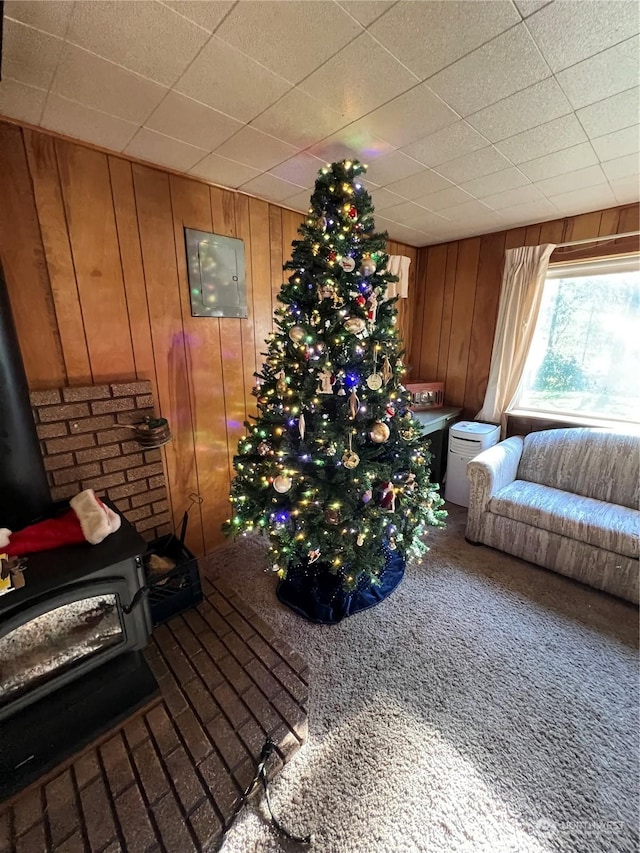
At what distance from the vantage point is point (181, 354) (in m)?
1.98

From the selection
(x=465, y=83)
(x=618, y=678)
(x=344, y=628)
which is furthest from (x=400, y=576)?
(x=465, y=83)

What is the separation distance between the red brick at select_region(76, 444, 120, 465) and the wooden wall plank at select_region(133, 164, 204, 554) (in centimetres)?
30

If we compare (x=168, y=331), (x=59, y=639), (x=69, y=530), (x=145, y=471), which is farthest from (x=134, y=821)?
(x=168, y=331)

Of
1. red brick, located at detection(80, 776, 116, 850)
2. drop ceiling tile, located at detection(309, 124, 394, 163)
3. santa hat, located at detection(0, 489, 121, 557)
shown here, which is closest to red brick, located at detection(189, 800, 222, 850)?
red brick, located at detection(80, 776, 116, 850)

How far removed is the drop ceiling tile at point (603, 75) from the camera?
1.05 metres

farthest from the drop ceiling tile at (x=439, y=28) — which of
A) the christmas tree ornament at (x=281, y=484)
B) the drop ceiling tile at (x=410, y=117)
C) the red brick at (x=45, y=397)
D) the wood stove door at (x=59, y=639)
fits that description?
the wood stove door at (x=59, y=639)

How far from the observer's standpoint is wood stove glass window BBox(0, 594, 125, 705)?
117cm

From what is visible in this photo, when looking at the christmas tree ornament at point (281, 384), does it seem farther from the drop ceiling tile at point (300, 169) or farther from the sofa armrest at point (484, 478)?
the sofa armrest at point (484, 478)

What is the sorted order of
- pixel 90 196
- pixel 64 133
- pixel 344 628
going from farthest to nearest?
pixel 344 628 → pixel 90 196 → pixel 64 133

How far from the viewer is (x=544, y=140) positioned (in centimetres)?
151

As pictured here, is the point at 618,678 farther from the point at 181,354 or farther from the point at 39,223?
the point at 39,223

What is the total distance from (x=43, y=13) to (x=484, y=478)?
276 centimetres

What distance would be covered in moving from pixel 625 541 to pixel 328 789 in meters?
1.90

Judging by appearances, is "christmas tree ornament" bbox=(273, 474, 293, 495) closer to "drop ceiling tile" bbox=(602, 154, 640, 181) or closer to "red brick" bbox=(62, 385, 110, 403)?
"red brick" bbox=(62, 385, 110, 403)
